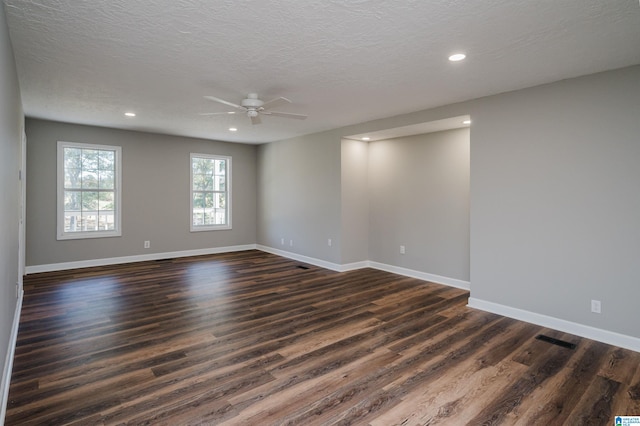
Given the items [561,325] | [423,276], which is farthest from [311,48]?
[423,276]

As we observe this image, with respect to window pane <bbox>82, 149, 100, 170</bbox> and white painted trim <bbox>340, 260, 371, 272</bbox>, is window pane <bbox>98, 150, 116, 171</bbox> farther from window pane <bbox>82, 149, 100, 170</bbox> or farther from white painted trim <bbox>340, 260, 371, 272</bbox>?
white painted trim <bbox>340, 260, 371, 272</bbox>

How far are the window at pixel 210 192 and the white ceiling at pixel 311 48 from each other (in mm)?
3263

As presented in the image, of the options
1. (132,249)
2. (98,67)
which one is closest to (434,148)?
(98,67)

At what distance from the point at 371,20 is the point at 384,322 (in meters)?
2.83

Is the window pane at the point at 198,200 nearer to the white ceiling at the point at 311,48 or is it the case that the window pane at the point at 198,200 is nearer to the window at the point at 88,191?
the window at the point at 88,191

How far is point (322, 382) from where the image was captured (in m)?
2.50

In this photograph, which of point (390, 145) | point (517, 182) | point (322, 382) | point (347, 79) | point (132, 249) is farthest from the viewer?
point (132, 249)

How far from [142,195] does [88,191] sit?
35.0 inches

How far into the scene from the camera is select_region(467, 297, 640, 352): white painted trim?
314cm

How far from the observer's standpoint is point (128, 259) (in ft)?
22.2

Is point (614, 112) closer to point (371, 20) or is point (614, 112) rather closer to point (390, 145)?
point (371, 20)

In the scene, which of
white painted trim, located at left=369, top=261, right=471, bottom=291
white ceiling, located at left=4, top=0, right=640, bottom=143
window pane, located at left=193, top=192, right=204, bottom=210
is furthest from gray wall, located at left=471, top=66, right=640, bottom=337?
window pane, located at left=193, top=192, right=204, bottom=210

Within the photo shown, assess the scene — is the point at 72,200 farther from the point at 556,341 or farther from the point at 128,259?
the point at 556,341

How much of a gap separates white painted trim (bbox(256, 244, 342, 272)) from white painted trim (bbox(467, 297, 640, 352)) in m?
2.55
